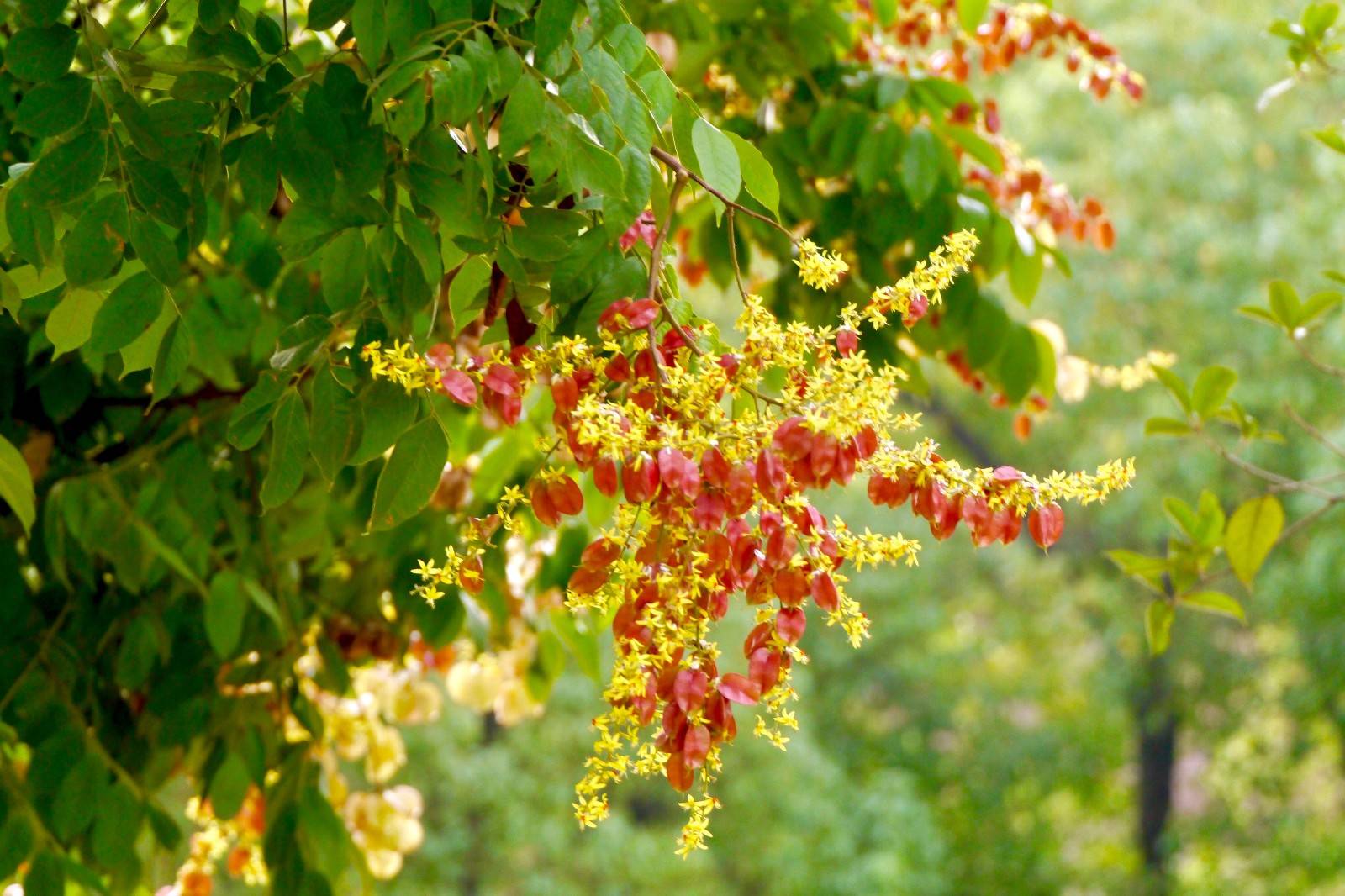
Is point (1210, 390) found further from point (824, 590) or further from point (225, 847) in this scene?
point (225, 847)

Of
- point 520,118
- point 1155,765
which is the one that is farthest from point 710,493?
point 1155,765

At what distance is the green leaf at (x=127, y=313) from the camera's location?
32.0 inches

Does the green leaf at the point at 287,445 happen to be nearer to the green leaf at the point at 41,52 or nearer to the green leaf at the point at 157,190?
the green leaf at the point at 157,190

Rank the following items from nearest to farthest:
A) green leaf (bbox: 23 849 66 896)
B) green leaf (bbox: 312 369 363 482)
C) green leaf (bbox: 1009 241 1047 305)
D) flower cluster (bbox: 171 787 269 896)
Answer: green leaf (bbox: 312 369 363 482)
green leaf (bbox: 23 849 66 896)
green leaf (bbox: 1009 241 1047 305)
flower cluster (bbox: 171 787 269 896)

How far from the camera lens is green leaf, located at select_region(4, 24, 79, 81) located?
32.0 inches

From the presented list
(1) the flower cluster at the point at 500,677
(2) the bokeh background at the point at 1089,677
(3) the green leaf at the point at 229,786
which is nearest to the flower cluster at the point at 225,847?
(3) the green leaf at the point at 229,786

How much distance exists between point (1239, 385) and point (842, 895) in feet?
8.53

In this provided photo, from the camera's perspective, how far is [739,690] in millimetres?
739

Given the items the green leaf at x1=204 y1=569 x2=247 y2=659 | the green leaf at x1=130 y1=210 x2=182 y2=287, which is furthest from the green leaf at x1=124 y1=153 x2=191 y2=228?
the green leaf at x1=204 y1=569 x2=247 y2=659

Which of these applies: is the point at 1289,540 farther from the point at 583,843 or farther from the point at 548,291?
the point at 548,291

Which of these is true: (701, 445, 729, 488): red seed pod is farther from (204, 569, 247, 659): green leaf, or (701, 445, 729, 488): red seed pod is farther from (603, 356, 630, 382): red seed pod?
(204, 569, 247, 659): green leaf

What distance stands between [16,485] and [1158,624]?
41.0 inches

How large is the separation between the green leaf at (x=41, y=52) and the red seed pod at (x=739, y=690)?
1.67 feet

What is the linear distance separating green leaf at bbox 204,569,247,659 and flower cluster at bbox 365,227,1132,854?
0.61 metres
